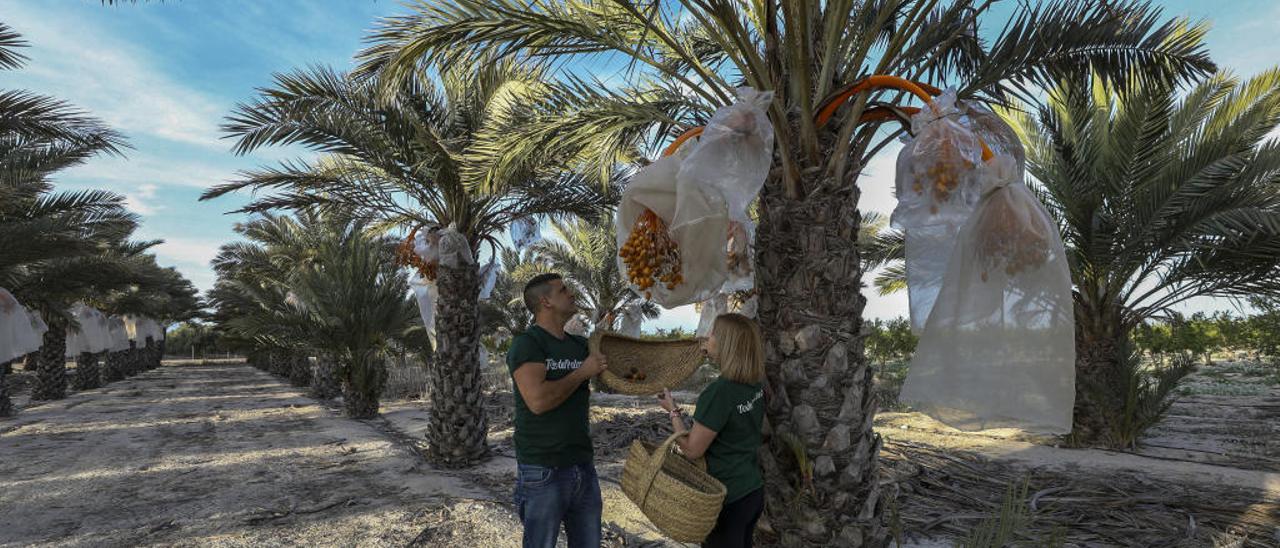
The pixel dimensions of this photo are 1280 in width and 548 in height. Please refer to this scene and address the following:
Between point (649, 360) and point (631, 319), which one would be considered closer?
point (649, 360)

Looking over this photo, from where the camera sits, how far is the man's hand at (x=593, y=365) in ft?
9.25

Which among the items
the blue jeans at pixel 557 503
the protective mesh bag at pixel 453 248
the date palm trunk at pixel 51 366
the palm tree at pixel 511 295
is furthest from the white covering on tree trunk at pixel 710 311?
the date palm trunk at pixel 51 366

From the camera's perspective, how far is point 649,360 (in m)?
3.42

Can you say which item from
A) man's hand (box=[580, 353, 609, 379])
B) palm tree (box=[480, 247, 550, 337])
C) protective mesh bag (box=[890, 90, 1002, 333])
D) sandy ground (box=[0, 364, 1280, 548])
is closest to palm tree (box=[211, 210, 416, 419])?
sandy ground (box=[0, 364, 1280, 548])

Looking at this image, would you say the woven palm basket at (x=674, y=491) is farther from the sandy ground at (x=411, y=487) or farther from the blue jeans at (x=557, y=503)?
the sandy ground at (x=411, y=487)

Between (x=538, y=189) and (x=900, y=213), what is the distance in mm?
5968

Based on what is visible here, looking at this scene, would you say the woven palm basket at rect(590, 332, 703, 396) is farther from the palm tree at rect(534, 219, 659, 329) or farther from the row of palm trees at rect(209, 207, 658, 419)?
the palm tree at rect(534, 219, 659, 329)

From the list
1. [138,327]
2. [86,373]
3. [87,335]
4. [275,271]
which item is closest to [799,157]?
[275,271]

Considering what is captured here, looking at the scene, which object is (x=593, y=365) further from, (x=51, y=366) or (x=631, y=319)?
(x=51, y=366)

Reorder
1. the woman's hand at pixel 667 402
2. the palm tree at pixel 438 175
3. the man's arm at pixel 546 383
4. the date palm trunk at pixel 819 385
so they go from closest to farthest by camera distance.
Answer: the woman's hand at pixel 667 402
the man's arm at pixel 546 383
the date palm trunk at pixel 819 385
the palm tree at pixel 438 175

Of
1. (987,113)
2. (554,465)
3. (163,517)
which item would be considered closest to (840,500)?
(554,465)

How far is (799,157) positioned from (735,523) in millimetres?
1742

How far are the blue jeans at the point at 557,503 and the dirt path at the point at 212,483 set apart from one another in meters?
1.82

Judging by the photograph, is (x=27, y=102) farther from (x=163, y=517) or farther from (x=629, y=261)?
(x=629, y=261)
